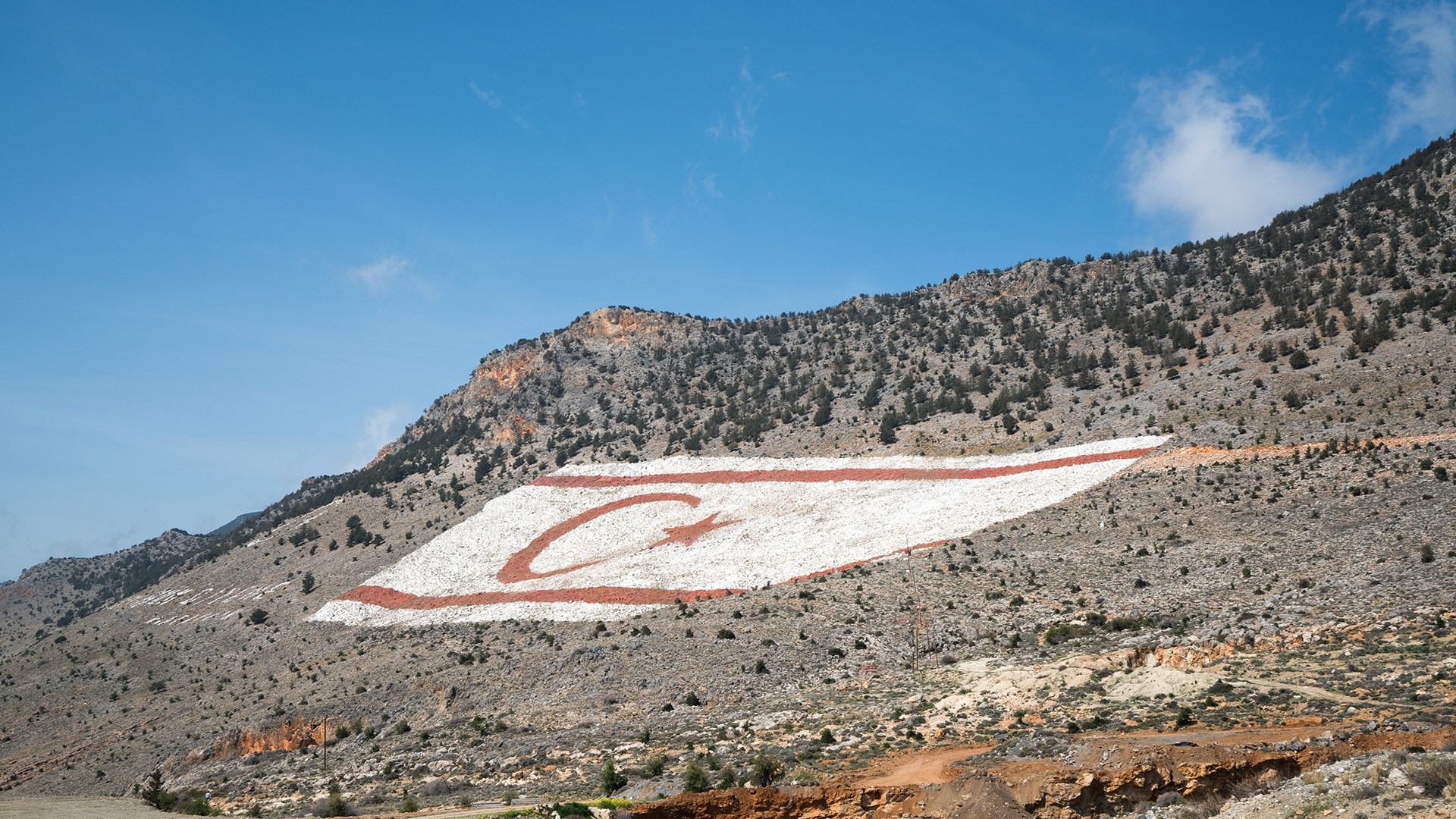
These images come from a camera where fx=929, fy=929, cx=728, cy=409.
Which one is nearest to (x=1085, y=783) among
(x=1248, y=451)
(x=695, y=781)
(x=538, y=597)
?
(x=695, y=781)

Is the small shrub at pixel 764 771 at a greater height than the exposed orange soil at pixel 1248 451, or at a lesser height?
lesser

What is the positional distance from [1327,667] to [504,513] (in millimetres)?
43390

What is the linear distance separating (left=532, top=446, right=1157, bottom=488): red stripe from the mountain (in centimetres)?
271

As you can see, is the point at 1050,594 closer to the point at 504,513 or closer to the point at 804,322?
the point at 504,513

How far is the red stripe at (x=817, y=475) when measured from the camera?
139 feet

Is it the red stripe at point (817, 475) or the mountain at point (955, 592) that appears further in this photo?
the red stripe at point (817, 475)

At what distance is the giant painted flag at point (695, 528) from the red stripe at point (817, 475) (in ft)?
0.33

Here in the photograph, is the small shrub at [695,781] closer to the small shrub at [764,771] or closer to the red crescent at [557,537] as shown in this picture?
the small shrub at [764,771]

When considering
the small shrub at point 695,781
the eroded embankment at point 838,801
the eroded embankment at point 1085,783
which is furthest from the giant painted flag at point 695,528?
the eroded embankment at point 838,801

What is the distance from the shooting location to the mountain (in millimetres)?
19922

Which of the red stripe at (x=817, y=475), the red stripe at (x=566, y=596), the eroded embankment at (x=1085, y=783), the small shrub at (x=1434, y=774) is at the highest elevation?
the red stripe at (x=817, y=475)

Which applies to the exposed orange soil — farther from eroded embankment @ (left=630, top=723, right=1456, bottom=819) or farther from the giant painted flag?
eroded embankment @ (left=630, top=723, right=1456, bottom=819)

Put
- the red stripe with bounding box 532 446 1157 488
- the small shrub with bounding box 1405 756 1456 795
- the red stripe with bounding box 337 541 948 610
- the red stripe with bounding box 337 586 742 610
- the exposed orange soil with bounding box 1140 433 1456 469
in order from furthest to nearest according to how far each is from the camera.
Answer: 1. the red stripe with bounding box 532 446 1157 488
2. the red stripe with bounding box 337 586 742 610
3. the red stripe with bounding box 337 541 948 610
4. the exposed orange soil with bounding box 1140 433 1456 469
5. the small shrub with bounding box 1405 756 1456 795

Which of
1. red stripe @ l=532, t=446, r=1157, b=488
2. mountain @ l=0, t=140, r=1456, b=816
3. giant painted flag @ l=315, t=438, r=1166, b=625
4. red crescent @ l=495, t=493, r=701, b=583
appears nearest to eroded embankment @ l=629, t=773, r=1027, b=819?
mountain @ l=0, t=140, r=1456, b=816
